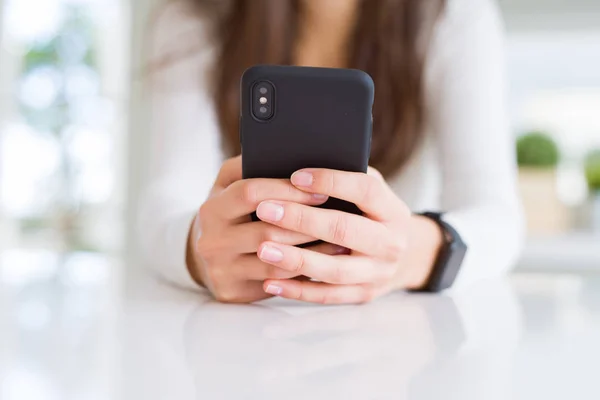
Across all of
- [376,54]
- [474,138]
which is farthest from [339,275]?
[376,54]

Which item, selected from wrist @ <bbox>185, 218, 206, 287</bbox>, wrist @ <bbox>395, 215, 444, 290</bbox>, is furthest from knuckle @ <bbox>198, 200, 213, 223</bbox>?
wrist @ <bbox>395, 215, 444, 290</bbox>

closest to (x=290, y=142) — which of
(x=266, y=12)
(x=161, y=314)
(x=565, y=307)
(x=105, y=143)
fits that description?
(x=161, y=314)

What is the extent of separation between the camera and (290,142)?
0.53 metres

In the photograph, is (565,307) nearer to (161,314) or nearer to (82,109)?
(161,314)

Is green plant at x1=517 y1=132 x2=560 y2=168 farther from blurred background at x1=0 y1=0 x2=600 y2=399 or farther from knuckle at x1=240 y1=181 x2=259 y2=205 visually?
knuckle at x1=240 y1=181 x2=259 y2=205

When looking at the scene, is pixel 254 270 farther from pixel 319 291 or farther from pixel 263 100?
pixel 263 100

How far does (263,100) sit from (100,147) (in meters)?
3.03

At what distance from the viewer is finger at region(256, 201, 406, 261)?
1.73ft

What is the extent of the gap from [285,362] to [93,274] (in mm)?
651

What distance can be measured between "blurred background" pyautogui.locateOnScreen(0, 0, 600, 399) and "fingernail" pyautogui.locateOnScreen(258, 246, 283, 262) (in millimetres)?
145

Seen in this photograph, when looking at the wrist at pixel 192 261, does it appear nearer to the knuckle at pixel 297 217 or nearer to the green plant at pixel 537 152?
the knuckle at pixel 297 217

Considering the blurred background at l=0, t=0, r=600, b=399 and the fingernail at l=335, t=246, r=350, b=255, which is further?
the blurred background at l=0, t=0, r=600, b=399

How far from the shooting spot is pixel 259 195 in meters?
0.53

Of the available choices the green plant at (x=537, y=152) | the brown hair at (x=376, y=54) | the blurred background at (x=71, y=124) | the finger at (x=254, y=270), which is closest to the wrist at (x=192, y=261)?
the finger at (x=254, y=270)
